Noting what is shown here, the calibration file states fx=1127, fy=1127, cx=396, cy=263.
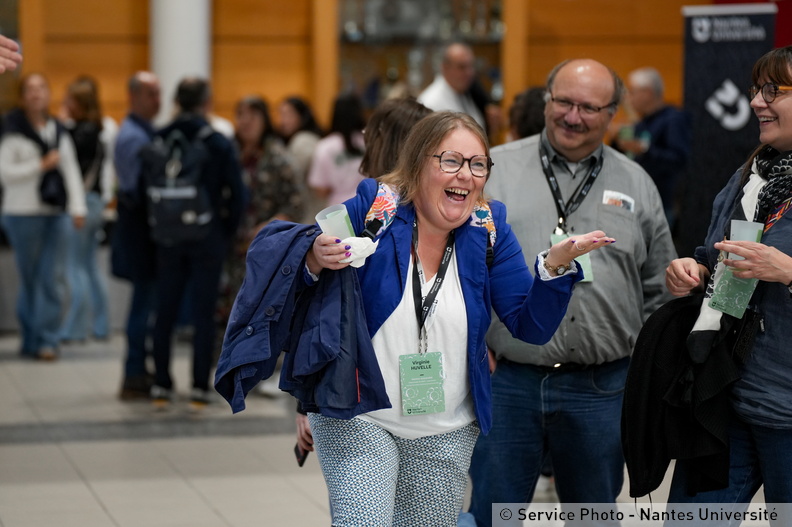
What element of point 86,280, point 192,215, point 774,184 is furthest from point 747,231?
point 86,280

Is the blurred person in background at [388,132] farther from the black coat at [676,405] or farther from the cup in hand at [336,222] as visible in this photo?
the black coat at [676,405]

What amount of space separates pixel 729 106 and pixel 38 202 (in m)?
4.79

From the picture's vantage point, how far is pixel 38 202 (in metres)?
8.02

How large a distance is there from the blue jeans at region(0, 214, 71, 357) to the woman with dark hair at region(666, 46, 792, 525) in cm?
610

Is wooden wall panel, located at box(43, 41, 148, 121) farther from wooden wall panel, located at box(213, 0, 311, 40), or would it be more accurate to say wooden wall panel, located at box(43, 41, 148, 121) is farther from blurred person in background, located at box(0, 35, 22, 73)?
blurred person in background, located at box(0, 35, 22, 73)

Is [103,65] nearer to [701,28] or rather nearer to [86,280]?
[86,280]

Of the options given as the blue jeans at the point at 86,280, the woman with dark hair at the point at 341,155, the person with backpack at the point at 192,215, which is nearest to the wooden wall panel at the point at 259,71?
the blue jeans at the point at 86,280

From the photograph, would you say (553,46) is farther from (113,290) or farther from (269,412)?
(269,412)

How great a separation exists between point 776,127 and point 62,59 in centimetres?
841

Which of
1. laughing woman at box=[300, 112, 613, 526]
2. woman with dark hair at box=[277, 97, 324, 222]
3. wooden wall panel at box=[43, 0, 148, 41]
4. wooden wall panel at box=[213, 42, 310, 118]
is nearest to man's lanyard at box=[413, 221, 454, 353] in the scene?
laughing woman at box=[300, 112, 613, 526]

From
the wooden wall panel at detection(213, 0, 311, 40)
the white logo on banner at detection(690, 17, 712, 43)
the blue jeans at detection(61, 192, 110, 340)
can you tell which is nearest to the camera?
the white logo on banner at detection(690, 17, 712, 43)

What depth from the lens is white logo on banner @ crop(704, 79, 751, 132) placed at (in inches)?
231

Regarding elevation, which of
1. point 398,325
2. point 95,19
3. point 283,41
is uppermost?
point 95,19

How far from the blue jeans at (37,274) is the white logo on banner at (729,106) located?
469 cm
